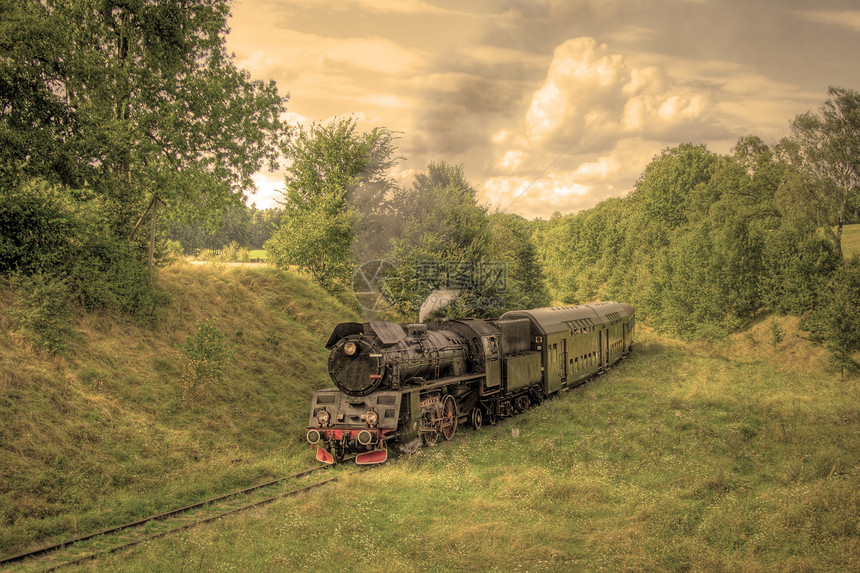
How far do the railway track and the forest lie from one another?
7.18 m

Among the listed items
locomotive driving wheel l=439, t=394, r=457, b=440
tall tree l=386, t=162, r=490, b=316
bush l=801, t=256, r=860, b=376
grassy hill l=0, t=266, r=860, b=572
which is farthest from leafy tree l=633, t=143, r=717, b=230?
locomotive driving wheel l=439, t=394, r=457, b=440

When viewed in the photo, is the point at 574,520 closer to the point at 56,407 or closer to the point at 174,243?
the point at 56,407

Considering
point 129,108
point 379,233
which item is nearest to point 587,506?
point 129,108

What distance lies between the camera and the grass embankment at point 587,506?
845cm

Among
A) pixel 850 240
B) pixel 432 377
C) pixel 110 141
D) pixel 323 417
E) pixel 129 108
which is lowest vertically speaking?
pixel 323 417

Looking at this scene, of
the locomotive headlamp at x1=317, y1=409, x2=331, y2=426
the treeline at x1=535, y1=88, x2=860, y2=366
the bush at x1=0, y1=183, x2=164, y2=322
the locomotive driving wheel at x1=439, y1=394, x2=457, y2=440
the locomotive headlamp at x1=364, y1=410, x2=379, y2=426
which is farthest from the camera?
the treeline at x1=535, y1=88, x2=860, y2=366

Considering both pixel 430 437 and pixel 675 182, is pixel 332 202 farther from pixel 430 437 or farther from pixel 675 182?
pixel 675 182

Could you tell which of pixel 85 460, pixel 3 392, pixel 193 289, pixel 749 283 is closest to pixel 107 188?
pixel 193 289

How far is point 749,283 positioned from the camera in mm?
34906

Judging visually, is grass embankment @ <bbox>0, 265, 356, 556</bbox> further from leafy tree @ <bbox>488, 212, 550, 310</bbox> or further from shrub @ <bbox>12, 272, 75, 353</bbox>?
leafy tree @ <bbox>488, 212, 550, 310</bbox>

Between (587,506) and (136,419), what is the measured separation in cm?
1164

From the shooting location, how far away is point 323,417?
14.0m

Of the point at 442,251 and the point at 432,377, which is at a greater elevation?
the point at 442,251

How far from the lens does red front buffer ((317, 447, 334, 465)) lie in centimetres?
1401
